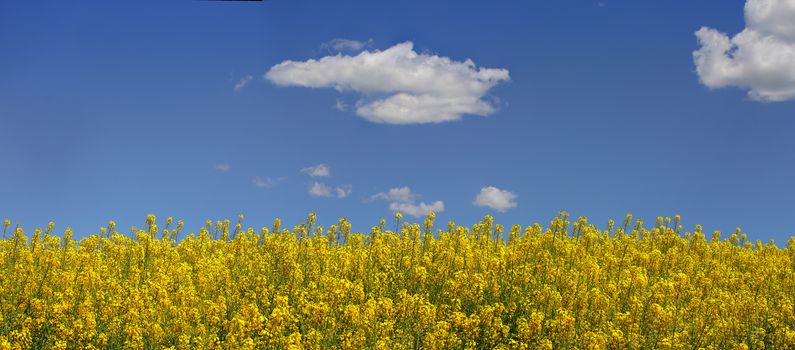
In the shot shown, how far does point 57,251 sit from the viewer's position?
20.1m

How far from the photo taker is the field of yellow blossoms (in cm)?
1334

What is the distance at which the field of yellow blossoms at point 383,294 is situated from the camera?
1334cm

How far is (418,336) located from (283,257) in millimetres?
5262

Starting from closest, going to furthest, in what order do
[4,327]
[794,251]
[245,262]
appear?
[4,327], [245,262], [794,251]

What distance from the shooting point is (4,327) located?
1430cm

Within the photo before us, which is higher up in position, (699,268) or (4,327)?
(699,268)

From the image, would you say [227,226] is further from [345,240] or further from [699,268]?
[699,268]

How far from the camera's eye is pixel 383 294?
15.7 meters

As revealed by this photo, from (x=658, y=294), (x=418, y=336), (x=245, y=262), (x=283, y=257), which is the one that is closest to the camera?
(x=418, y=336)

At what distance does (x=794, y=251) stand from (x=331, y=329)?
19027mm

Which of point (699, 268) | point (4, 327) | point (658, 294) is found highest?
point (699, 268)

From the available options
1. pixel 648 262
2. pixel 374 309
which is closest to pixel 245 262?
pixel 374 309

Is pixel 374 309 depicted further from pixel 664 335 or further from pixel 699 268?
pixel 699 268

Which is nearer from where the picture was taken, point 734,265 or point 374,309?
point 374,309
